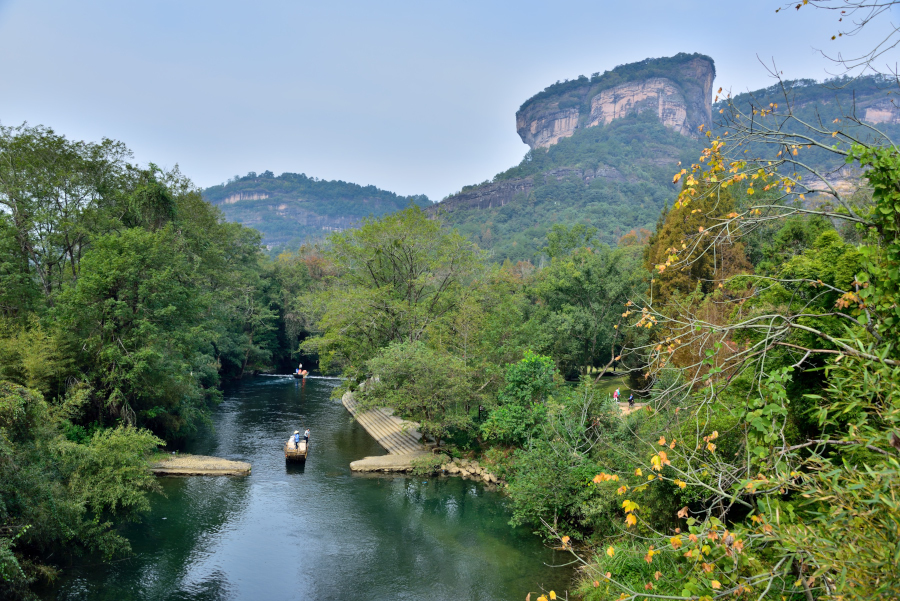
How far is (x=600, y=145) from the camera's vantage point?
136875mm

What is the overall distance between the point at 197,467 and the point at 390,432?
9.63 meters

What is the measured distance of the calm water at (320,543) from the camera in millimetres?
12445

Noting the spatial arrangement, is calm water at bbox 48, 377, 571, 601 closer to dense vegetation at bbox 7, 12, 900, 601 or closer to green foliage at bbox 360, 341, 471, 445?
dense vegetation at bbox 7, 12, 900, 601

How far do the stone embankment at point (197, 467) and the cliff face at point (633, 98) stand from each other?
154353 mm

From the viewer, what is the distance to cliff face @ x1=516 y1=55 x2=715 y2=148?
156125mm

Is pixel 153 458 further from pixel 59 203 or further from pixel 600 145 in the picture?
pixel 600 145

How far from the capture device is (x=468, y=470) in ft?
70.8

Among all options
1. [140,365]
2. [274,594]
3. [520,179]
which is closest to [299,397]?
[140,365]

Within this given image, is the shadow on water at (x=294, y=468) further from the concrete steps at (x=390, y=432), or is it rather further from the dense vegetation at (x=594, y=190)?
the dense vegetation at (x=594, y=190)

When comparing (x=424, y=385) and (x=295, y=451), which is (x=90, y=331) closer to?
(x=295, y=451)

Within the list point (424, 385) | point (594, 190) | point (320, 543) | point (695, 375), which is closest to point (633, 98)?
point (594, 190)

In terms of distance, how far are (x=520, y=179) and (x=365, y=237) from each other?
343 ft

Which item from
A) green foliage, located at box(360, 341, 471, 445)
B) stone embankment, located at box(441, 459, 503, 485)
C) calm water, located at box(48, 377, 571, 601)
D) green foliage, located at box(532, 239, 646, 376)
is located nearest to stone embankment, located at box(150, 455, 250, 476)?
calm water, located at box(48, 377, 571, 601)

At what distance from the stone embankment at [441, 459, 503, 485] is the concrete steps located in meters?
2.13
